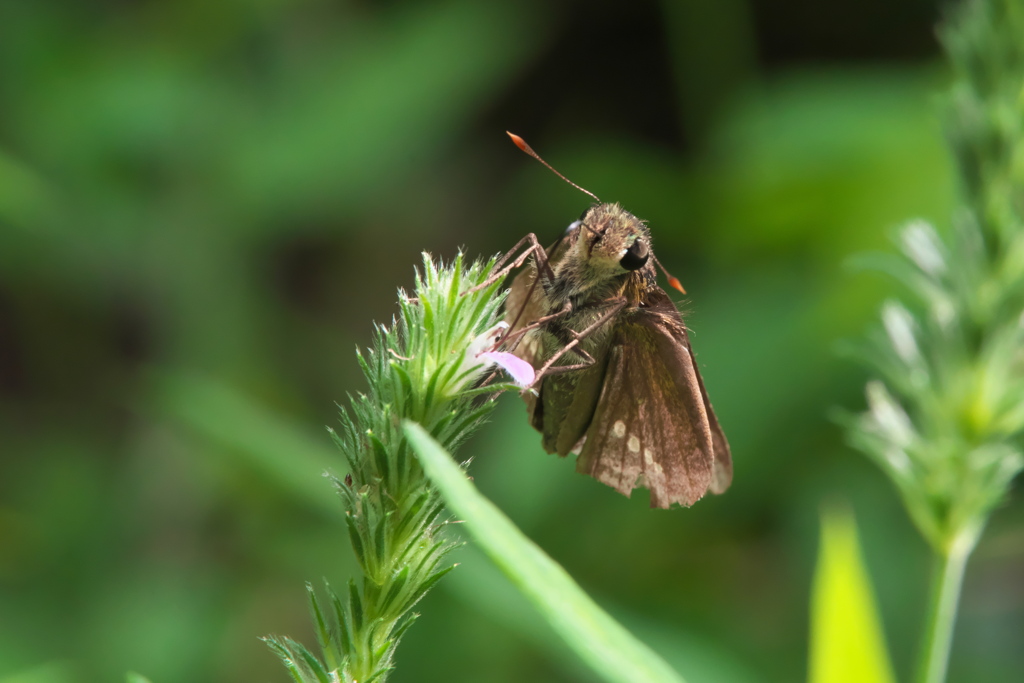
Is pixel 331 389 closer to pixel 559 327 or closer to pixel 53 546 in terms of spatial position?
pixel 53 546

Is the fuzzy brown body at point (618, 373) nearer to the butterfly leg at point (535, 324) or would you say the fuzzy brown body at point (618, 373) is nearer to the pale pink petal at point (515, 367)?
the butterfly leg at point (535, 324)

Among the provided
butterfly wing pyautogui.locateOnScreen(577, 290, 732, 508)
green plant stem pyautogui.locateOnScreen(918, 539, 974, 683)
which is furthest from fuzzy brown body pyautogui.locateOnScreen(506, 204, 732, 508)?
green plant stem pyautogui.locateOnScreen(918, 539, 974, 683)

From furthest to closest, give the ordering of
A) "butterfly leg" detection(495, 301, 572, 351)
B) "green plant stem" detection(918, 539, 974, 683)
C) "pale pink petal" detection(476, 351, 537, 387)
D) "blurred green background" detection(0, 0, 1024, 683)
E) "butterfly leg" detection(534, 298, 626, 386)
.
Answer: "blurred green background" detection(0, 0, 1024, 683) → "butterfly leg" detection(534, 298, 626, 386) → "butterfly leg" detection(495, 301, 572, 351) → "green plant stem" detection(918, 539, 974, 683) → "pale pink petal" detection(476, 351, 537, 387)

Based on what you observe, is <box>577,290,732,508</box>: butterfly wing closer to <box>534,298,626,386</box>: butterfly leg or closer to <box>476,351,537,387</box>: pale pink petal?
<box>534,298,626,386</box>: butterfly leg

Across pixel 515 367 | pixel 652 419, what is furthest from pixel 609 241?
pixel 515 367

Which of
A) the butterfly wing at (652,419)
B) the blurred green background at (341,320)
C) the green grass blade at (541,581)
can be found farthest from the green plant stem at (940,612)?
the blurred green background at (341,320)

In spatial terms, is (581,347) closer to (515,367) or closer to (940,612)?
(515,367)
